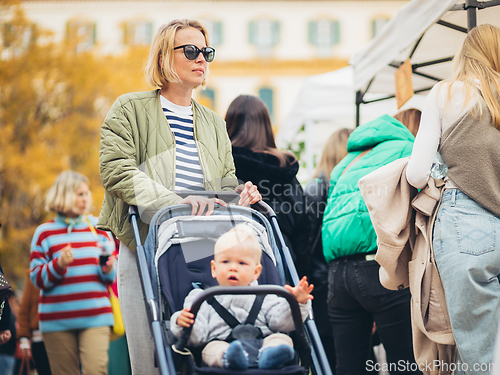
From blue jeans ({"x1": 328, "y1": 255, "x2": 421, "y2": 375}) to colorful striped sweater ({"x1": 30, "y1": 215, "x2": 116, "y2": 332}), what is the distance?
6.16 ft

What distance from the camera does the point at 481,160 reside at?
8.73ft

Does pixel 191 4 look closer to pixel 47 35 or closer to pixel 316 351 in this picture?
pixel 47 35

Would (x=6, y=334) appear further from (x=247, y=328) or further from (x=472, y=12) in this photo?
(x=472, y=12)

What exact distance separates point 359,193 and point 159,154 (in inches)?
50.5

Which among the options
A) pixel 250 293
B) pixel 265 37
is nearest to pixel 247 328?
pixel 250 293

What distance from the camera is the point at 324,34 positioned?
34.2 m

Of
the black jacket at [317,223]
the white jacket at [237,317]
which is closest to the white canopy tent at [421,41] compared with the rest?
the black jacket at [317,223]

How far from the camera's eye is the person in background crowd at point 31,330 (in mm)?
5152

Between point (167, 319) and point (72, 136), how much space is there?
1668cm

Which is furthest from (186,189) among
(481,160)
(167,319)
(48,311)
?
(48,311)

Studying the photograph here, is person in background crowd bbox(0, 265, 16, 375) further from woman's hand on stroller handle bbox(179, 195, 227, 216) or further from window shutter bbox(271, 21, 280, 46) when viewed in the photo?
window shutter bbox(271, 21, 280, 46)

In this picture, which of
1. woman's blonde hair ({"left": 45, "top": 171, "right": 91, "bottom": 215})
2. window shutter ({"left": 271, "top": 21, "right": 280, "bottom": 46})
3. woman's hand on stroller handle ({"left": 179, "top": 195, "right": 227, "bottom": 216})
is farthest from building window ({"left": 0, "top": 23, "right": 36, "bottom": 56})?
window shutter ({"left": 271, "top": 21, "right": 280, "bottom": 46})

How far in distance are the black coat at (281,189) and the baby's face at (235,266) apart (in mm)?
1238

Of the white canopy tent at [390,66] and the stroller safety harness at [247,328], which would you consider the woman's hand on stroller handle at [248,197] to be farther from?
the white canopy tent at [390,66]
